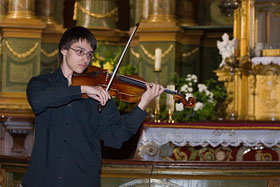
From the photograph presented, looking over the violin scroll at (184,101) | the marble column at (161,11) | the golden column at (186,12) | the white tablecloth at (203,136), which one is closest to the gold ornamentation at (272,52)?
the marble column at (161,11)

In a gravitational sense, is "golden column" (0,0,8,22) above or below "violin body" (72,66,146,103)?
above

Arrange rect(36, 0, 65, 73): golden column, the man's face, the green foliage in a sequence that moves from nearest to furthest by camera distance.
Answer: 1. the man's face
2. the green foliage
3. rect(36, 0, 65, 73): golden column

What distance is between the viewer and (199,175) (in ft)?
14.7

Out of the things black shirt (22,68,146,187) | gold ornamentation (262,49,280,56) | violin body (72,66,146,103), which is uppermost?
gold ornamentation (262,49,280,56)

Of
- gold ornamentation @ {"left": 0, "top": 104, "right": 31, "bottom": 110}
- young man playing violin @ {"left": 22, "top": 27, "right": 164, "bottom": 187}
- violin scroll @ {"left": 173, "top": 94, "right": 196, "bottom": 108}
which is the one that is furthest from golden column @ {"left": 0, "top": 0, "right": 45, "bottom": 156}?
young man playing violin @ {"left": 22, "top": 27, "right": 164, "bottom": 187}

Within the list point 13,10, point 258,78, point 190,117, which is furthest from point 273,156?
point 13,10

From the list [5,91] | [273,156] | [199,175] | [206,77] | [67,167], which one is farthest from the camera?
[206,77]

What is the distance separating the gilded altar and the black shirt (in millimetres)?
6075

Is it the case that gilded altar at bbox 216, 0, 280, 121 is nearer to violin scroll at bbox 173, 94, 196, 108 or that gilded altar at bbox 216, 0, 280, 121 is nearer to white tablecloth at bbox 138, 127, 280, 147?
white tablecloth at bbox 138, 127, 280, 147

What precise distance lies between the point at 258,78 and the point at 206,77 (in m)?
2.49

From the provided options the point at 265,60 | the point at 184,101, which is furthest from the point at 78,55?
the point at 265,60

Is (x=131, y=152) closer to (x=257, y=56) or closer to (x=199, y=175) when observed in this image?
(x=257, y=56)

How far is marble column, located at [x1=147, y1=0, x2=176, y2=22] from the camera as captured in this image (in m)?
10.8

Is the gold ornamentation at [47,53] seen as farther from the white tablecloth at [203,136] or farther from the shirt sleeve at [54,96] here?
the shirt sleeve at [54,96]
